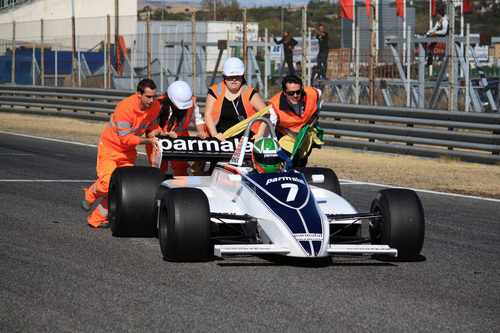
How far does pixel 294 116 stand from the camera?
10.1 metres

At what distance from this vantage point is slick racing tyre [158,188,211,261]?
753 cm

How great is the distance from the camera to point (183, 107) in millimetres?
10062

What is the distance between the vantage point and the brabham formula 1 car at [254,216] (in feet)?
24.1

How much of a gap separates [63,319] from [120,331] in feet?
1.56

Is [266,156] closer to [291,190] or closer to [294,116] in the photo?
[291,190]

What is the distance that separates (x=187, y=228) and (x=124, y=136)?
254 cm

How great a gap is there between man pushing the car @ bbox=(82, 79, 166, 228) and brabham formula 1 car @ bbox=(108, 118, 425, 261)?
62cm

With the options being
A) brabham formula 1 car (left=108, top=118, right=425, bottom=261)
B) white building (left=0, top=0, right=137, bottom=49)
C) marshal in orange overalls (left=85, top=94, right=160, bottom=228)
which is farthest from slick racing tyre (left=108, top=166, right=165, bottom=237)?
Result: white building (left=0, top=0, right=137, bottom=49)

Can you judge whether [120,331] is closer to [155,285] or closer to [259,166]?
[155,285]

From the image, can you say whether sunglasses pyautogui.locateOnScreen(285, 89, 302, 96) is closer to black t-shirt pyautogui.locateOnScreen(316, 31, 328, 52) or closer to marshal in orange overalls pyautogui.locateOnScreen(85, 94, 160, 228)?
marshal in orange overalls pyautogui.locateOnScreen(85, 94, 160, 228)

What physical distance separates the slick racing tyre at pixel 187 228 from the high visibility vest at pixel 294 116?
266 cm

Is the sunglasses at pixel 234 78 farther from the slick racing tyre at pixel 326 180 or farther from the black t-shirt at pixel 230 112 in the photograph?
the slick racing tyre at pixel 326 180

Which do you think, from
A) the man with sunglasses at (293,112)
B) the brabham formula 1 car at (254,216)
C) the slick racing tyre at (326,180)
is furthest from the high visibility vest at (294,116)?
the brabham formula 1 car at (254,216)

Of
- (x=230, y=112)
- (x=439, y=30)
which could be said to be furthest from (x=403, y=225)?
(x=439, y=30)
